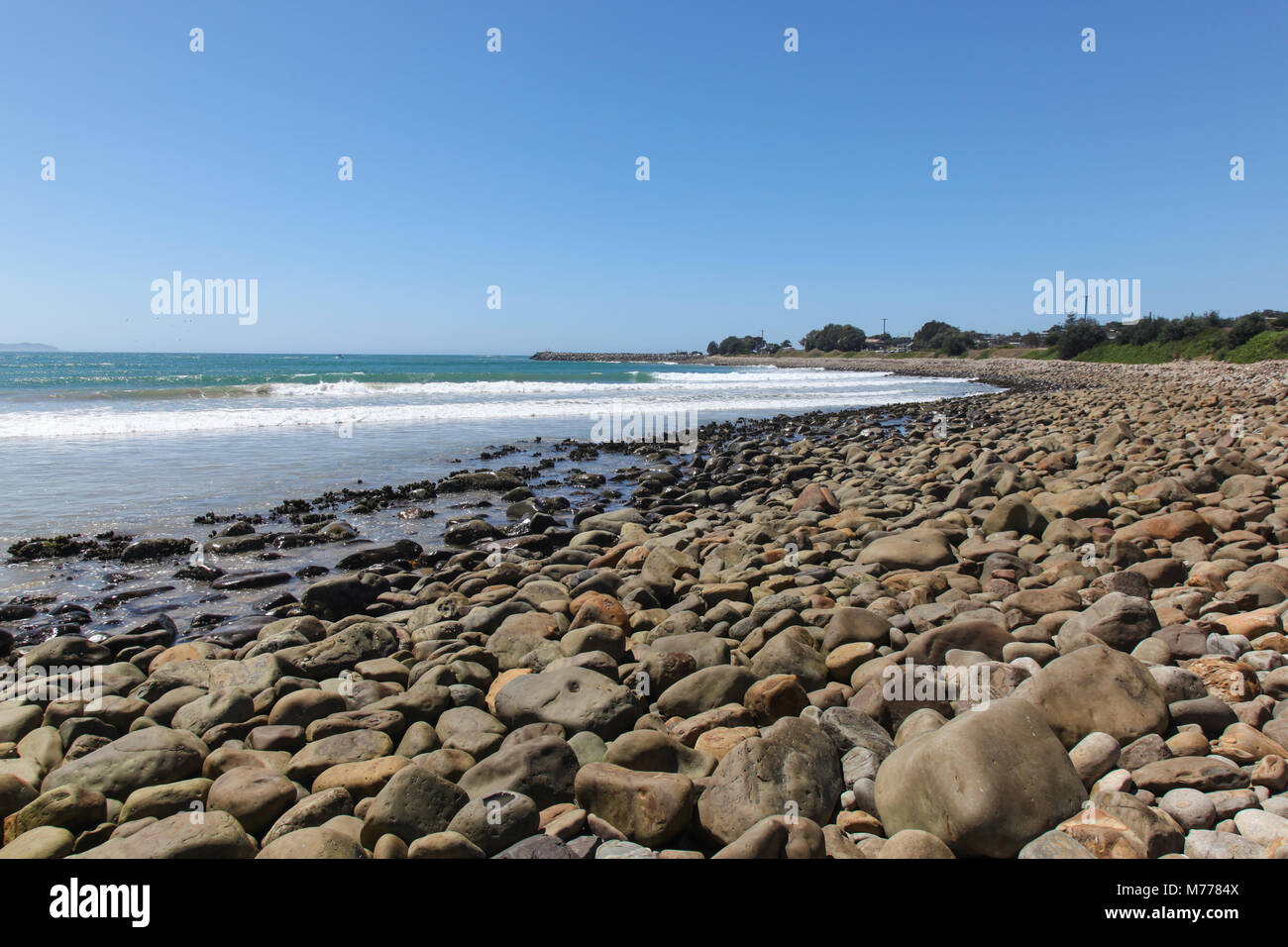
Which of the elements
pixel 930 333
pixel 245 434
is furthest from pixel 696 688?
pixel 930 333

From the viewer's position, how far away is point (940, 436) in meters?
15.9

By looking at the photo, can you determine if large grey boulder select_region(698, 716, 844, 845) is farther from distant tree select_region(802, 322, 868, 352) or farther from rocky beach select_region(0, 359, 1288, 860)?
distant tree select_region(802, 322, 868, 352)

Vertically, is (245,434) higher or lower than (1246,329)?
lower

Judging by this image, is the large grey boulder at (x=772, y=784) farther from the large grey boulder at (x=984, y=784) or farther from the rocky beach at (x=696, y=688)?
the large grey boulder at (x=984, y=784)

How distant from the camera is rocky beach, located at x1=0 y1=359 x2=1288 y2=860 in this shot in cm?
262

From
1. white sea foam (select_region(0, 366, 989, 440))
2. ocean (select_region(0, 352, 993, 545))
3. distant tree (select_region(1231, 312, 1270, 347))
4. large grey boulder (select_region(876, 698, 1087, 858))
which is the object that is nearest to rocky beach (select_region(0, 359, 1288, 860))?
large grey boulder (select_region(876, 698, 1087, 858))

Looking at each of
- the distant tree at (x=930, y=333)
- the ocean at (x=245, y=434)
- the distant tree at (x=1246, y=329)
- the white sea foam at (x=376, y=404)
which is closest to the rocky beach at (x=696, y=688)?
the ocean at (x=245, y=434)

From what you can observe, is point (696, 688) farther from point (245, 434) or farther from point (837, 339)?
point (837, 339)

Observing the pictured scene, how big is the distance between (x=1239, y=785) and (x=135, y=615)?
757 centimetres

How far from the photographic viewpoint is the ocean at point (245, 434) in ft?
33.2

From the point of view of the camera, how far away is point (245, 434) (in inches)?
696

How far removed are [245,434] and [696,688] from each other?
1739 cm

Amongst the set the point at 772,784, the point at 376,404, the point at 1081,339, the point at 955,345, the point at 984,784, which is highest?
the point at 955,345
